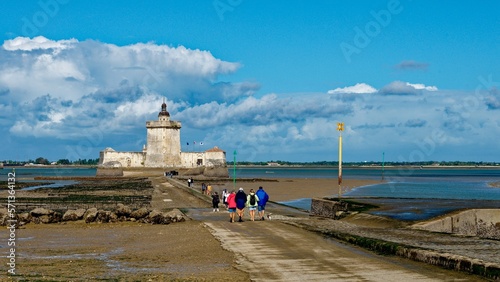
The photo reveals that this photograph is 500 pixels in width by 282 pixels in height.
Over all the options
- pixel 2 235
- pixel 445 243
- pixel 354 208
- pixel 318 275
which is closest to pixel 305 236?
pixel 445 243

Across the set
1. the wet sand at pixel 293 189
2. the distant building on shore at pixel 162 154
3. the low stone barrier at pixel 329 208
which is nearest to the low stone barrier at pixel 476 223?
the low stone barrier at pixel 329 208

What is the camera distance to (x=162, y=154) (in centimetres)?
11356

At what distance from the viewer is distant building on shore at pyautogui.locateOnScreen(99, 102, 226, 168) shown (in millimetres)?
113188

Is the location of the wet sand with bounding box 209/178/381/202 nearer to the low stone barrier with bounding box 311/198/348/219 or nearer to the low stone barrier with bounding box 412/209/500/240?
the low stone barrier with bounding box 311/198/348/219

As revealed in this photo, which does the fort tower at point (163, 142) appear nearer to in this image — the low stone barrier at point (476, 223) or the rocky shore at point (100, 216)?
the rocky shore at point (100, 216)

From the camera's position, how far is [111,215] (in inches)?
1070

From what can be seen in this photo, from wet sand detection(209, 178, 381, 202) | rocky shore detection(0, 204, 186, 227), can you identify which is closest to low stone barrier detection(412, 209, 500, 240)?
rocky shore detection(0, 204, 186, 227)

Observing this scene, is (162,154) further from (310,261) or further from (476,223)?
(310,261)

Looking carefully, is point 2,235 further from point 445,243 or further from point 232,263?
point 445,243

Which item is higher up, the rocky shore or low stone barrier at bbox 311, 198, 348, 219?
low stone barrier at bbox 311, 198, 348, 219

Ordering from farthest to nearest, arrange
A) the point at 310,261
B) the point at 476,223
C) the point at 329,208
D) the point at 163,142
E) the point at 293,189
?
the point at 163,142 → the point at 293,189 → the point at 329,208 → the point at 476,223 → the point at 310,261

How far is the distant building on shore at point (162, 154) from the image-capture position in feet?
371

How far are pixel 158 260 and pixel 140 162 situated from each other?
347 feet

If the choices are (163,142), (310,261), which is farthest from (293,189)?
(310,261)
